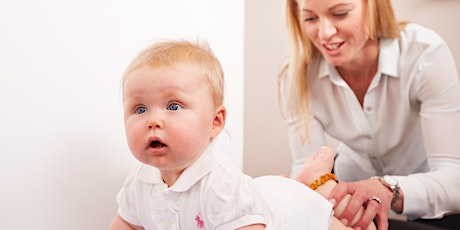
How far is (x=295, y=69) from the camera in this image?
1579 mm

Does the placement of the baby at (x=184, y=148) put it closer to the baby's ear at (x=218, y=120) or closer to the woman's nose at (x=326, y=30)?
the baby's ear at (x=218, y=120)

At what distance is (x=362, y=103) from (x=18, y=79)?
3.46 feet

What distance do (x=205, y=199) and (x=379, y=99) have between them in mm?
849

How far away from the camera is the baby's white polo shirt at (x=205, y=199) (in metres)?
0.83

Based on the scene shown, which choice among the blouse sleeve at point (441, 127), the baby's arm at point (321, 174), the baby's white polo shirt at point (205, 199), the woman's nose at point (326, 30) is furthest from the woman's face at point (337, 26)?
the baby's white polo shirt at point (205, 199)

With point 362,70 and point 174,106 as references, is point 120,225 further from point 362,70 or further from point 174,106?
point 362,70

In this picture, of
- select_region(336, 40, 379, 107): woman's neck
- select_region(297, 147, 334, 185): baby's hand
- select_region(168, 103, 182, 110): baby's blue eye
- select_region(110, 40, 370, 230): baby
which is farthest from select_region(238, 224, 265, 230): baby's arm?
select_region(336, 40, 379, 107): woman's neck

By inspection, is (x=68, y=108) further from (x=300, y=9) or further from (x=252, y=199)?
(x=300, y=9)

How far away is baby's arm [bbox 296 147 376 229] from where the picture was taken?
1.10 metres

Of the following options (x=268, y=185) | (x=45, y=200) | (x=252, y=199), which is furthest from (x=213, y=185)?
(x=45, y=200)

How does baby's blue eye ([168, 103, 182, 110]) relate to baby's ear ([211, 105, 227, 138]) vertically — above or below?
above

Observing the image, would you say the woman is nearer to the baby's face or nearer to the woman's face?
the woman's face

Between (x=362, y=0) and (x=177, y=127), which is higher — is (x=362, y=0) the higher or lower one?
the higher one

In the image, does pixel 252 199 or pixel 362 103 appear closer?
pixel 252 199
